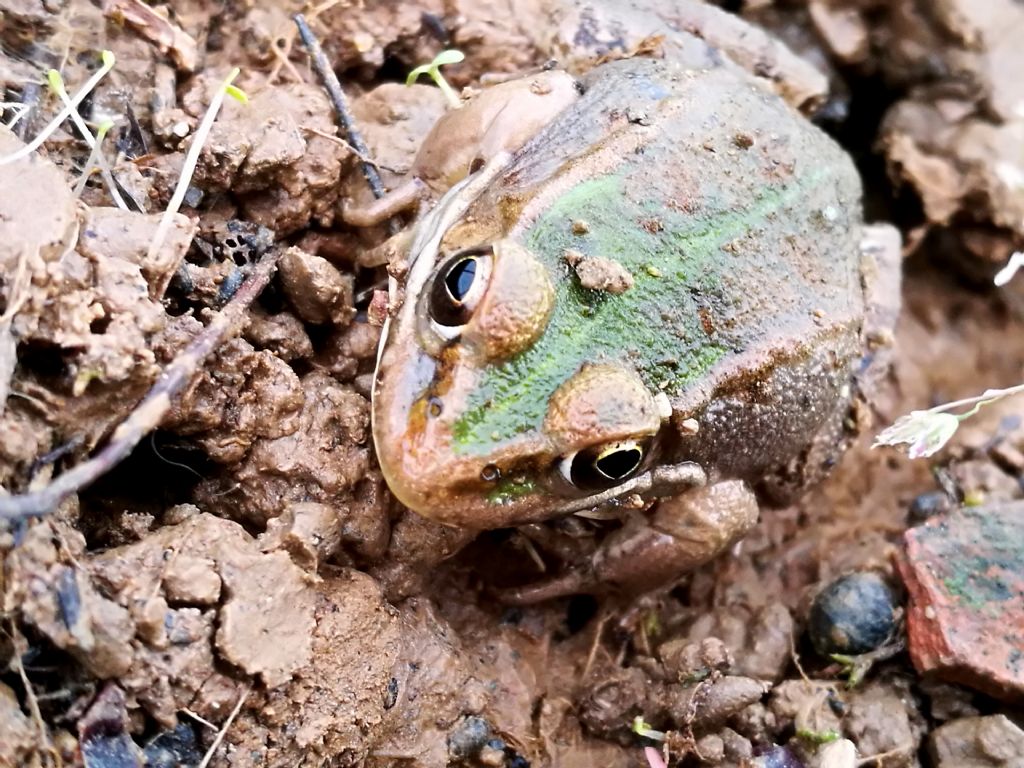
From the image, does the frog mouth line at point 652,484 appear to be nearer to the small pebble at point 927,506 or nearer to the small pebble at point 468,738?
the small pebble at point 468,738

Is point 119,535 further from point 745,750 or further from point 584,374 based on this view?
point 745,750

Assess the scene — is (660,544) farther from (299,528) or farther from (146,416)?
(146,416)

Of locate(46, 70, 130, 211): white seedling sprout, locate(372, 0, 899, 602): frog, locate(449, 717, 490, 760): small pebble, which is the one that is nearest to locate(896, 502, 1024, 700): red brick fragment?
locate(372, 0, 899, 602): frog

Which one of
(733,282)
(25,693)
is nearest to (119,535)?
(25,693)

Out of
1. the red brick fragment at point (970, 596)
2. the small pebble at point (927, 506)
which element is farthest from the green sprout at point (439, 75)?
the small pebble at point (927, 506)

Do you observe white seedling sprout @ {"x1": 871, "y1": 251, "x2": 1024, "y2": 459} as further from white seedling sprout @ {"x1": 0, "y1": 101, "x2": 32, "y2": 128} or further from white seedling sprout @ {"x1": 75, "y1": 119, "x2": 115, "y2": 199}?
white seedling sprout @ {"x1": 0, "y1": 101, "x2": 32, "y2": 128}
